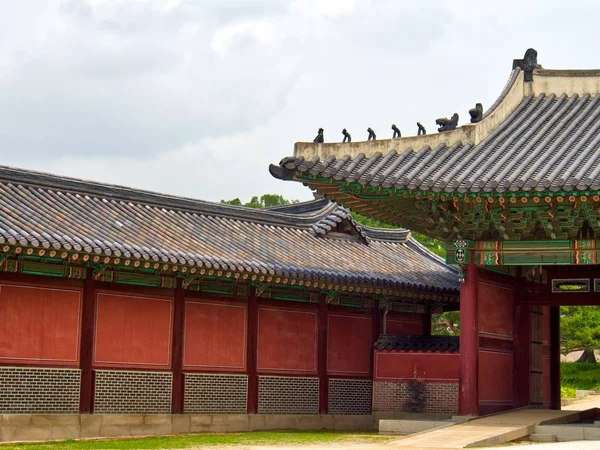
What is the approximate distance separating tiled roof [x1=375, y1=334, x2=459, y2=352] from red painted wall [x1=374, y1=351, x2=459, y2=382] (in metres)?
0.18

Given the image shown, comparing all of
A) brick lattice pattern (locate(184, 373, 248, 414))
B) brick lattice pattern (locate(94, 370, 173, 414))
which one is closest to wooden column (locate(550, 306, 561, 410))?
brick lattice pattern (locate(184, 373, 248, 414))

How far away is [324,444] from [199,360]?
395 cm

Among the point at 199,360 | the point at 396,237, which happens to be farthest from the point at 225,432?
the point at 396,237

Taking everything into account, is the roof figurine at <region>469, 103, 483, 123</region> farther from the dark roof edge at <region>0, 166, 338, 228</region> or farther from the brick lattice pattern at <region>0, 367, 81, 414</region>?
the brick lattice pattern at <region>0, 367, 81, 414</region>

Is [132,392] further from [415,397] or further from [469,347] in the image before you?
[469,347]

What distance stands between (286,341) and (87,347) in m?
5.23

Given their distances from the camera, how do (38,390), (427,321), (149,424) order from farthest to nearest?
(427,321), (149,424), (38,390)

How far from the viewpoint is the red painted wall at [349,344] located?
24.7 meters

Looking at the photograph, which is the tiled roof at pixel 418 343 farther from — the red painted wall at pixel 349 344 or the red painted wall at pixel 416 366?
the red painted wall at pixel 349 344

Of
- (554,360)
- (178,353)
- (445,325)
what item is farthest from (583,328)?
(178,353)

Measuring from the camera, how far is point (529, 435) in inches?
760

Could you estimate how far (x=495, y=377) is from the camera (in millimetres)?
22438

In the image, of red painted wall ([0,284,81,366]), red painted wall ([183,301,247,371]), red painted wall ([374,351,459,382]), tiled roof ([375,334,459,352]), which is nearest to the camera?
red painted wall ([0,284,81,366])

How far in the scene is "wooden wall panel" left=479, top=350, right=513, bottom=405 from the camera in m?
21.9
